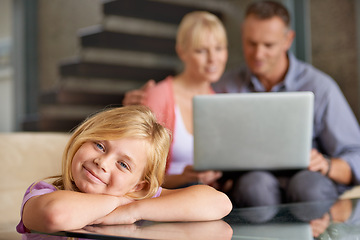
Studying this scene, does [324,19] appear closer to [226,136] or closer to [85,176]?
[226,136]

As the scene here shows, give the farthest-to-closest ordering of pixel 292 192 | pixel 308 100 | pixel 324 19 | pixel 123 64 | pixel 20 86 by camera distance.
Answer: pixel 20 86, pixel 123 64, pixel 324 19, pixel 292 192, pixel 308 100

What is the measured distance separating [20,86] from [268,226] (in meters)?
4.28

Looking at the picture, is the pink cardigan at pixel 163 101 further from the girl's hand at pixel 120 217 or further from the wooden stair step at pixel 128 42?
the wooden stair step at pixel 128 42

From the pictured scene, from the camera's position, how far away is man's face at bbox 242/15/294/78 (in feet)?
7.06

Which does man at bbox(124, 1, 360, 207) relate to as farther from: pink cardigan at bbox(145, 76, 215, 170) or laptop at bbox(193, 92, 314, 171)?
laptop at bbox(193, 92, 314, 171)

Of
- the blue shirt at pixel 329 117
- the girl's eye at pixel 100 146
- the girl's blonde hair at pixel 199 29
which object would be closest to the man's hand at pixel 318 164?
the blue shirt at pixel 329 117

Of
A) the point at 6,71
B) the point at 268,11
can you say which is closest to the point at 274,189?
the point at 268,11

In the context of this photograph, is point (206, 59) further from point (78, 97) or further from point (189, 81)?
point (78, 97)

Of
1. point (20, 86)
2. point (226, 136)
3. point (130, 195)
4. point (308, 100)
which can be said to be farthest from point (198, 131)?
point (20, 86)

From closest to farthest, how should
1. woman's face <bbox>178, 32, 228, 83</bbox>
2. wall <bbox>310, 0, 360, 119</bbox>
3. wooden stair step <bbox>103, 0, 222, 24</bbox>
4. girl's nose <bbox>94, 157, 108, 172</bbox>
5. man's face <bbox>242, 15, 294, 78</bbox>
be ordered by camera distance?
girl's nose <bbox>94, 157, 108, 172</bbox> < woman's face <bbox>178, 32, 228, 83</bbox> < man's face <bbox>242, 15, 294, 78</bbox> < wall <bbox>310, 0, 360, 119</bbox> < wooden stair step <bbox>103, 0, 222, 24</bbox>

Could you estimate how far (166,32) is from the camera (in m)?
4.38

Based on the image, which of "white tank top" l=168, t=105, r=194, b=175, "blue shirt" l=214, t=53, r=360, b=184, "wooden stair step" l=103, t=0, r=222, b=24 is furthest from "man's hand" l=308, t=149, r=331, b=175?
"wooden stair step" l=103, t=0, r=222, b=24

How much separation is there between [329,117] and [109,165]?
1.34 meters

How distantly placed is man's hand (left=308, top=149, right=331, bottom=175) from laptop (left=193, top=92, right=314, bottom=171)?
0.79ft
